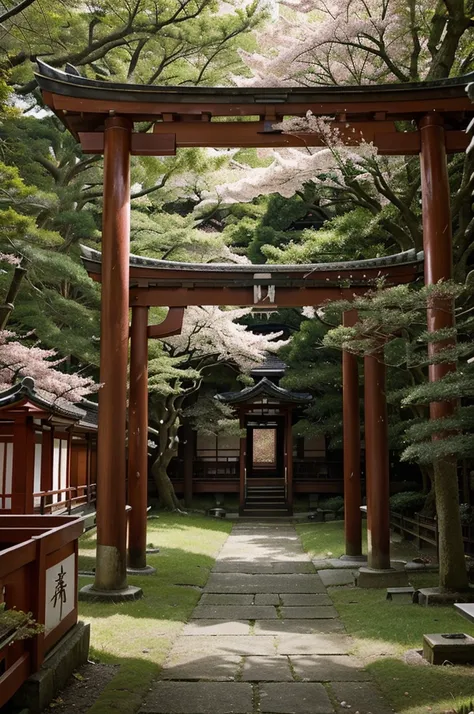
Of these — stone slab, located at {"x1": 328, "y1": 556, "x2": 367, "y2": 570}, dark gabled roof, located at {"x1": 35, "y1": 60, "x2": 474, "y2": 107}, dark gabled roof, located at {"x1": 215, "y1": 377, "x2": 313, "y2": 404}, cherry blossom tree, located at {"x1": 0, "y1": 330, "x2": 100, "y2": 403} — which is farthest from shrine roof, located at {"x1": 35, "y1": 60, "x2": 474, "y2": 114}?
dark gabled roof, located at {"x1": 215, "y1": 377, "x2": 313, "y2": 404}

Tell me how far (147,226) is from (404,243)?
9192mm

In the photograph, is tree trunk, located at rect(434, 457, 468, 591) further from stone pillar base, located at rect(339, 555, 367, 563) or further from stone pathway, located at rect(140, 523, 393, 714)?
stone pillar base, located at rect(339, 555, 367, 563)

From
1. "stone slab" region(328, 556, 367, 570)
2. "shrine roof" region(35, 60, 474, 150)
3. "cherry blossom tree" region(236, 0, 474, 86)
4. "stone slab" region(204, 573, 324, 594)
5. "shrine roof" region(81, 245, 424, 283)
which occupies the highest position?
"cherry blossom tree" region(236, 0, 474, 86)

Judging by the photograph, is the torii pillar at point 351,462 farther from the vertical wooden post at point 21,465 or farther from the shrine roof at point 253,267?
the vertical wooden post at point 21,465

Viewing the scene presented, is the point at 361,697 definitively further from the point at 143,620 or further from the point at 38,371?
the point at 38,371

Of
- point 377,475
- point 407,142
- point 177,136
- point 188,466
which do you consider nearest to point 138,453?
point 377,475

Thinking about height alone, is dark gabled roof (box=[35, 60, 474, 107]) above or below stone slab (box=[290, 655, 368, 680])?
above

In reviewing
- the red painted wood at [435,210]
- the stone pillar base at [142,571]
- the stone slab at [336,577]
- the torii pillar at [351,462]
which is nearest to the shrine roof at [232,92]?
the red painted wood at [435,210]

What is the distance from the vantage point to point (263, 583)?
1127cm

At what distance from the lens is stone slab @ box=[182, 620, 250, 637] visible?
25.0 ft

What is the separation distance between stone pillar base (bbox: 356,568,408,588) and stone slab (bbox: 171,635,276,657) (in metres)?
3.40

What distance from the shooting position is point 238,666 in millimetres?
6238

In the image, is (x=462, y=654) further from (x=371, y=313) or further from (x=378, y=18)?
(x=378, y=18)

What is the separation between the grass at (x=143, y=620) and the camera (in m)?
5.53
